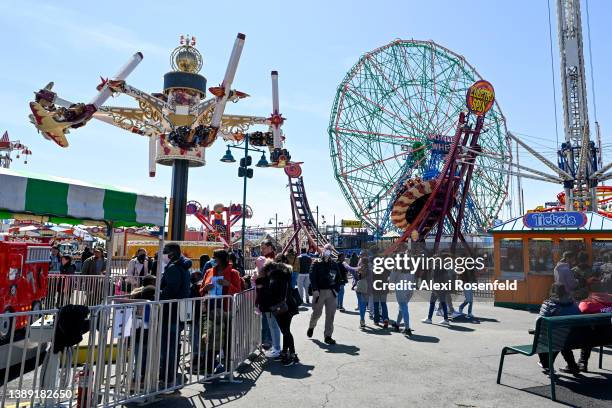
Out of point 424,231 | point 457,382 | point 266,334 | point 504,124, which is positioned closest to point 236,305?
point 266,334

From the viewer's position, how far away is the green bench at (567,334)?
5.30 m

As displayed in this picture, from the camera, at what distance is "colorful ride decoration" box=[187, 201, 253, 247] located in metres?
38.6

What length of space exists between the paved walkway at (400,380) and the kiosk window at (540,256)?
4723mm

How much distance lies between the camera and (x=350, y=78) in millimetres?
31562

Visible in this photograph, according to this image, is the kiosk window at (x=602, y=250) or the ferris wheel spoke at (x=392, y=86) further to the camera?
the ferris wheel spoke at (x=392, y=86)

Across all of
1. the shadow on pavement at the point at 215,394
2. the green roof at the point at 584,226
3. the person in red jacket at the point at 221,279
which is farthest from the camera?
the green roof at the point at 584,226

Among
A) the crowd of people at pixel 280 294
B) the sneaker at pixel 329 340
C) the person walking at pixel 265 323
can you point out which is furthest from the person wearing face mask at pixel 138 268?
the sneaker at pixel 329 340

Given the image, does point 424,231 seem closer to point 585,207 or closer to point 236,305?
point 585,207

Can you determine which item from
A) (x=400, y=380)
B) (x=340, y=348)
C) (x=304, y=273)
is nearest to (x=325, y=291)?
(x=340, y=348)

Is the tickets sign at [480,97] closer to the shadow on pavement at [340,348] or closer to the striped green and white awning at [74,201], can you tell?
the shadow on pavement at [340,348]

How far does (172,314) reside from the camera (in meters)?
5.29

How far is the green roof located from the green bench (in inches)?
289

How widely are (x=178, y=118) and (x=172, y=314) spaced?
13974 mm

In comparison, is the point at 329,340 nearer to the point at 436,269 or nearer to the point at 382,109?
the point at 436,269
